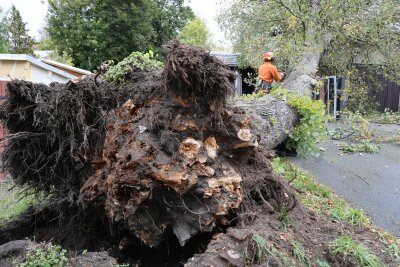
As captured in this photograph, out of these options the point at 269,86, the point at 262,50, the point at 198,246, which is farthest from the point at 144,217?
the point at 262,50

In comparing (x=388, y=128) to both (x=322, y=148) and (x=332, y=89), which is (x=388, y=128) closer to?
(x=332, y=89)

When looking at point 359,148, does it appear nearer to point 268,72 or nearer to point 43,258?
point 268,72

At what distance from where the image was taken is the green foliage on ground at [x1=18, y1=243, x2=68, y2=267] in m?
2.73

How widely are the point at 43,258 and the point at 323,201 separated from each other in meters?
3.55

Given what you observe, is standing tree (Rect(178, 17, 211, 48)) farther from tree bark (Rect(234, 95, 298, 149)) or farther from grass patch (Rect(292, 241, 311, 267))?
grass patch (Rect(292, 241, 311, 267))

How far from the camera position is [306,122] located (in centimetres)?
709

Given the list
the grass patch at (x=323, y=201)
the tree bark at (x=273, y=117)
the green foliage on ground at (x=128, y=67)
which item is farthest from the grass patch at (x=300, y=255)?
the tree bark at (x=273, y=117)

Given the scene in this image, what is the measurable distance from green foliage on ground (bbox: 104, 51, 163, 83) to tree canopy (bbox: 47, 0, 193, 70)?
21.7 meters

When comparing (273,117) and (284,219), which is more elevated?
Answer: (273,117)

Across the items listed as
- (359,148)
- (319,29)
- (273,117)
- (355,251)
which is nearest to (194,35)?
(319,29)

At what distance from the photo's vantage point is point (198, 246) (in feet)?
11.5

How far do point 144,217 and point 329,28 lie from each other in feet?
33.9

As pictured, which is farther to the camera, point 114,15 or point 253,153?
point 114,15

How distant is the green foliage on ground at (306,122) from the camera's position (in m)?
7.02
